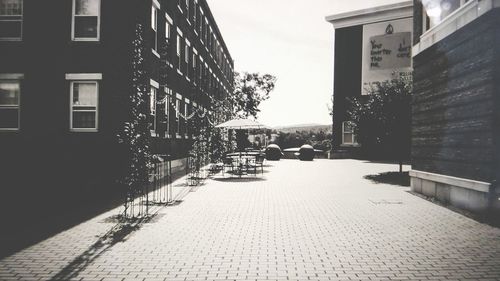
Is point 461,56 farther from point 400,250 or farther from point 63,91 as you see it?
point 63,91

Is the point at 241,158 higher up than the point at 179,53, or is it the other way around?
the point at 179,53

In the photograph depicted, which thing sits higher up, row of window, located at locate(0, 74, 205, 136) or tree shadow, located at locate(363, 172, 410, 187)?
row of window, located at locate(0, 74, 205, 136)

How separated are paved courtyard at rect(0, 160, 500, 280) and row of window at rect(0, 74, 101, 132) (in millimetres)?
6746

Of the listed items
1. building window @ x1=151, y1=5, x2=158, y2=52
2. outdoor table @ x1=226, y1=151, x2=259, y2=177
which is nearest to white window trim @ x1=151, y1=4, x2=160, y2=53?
building window @ x1=151, y1=5, x2=158, y2=52

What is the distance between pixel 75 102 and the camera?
49.3 ft

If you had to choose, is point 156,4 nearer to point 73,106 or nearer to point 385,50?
point 73,106

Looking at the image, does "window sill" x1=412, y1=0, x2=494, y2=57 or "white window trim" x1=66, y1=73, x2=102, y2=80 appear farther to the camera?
"white window trim" x1=66, y1=73, x2=102, y2=80

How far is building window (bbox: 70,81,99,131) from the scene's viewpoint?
48.9ft

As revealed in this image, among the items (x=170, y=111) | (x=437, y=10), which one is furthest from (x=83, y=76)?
(x=437, y=10)

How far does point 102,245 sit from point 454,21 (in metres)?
9.52

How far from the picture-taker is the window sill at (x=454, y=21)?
8.76m

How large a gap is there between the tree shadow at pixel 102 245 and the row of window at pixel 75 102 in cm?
760

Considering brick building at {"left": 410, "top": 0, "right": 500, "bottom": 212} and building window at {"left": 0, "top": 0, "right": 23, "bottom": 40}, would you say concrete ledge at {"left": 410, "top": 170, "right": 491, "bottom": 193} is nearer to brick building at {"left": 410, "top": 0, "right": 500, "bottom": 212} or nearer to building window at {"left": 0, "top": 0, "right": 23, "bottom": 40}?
brick building at {"left": 410, "top": 0, "right": 500, "bottom": 212}

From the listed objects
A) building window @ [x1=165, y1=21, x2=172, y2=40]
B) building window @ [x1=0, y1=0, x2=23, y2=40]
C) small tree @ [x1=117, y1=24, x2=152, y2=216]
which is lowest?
small tree @ [x1=117, y1=24, x2=152, y2=216]
